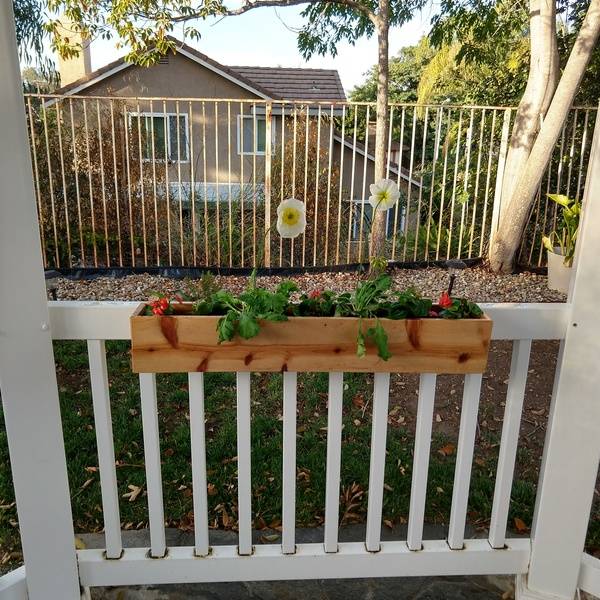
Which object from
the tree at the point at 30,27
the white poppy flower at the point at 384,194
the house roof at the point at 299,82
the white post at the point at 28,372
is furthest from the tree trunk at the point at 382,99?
the house roof at the point at 299,82

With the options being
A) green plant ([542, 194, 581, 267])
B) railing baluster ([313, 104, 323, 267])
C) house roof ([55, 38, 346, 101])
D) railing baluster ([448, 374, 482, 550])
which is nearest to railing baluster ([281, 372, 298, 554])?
railing baluster ([448, 374, 482, 550])

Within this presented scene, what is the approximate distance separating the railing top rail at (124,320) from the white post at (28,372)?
5 centimetres

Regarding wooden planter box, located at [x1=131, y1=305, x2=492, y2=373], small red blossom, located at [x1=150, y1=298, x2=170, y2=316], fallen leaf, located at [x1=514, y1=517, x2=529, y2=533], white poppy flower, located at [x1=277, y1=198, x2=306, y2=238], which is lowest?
fallen leaf, located at [x1=514, y1=517, x2=529, y2=533]

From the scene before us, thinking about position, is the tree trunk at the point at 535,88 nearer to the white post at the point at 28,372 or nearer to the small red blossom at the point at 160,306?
the small red blossom at the point at 160,306

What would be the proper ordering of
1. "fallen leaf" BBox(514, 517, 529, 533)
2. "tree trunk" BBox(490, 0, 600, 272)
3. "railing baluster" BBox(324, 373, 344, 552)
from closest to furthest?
1. "railing baluster" BBox(324, 373, 344, 552)
2. "fallen leaf" BBox(514, 517, 529, 533)
3. "tree trunk" BBox(490, 0, 600, 272)

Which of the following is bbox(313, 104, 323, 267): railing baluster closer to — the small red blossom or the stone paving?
the stone paving

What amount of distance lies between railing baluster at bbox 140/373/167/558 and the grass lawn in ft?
1.60

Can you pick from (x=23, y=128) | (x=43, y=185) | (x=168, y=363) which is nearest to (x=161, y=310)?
(x=168, y=363)

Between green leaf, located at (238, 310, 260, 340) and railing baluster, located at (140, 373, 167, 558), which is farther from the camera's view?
railing baluster, located at (140, 373, 167, 558)

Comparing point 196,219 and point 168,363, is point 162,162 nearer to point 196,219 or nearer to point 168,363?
point 196,219

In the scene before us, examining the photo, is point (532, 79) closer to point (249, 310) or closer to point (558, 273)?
point (558, 273)

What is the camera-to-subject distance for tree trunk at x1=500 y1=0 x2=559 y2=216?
15.5 ft

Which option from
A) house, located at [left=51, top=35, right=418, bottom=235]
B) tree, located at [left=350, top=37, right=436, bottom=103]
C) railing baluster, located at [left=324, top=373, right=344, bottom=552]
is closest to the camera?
railing baluster, located at [left=324, top=373, right=344, bottom=552]

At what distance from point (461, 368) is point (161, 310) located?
0.64 metres
